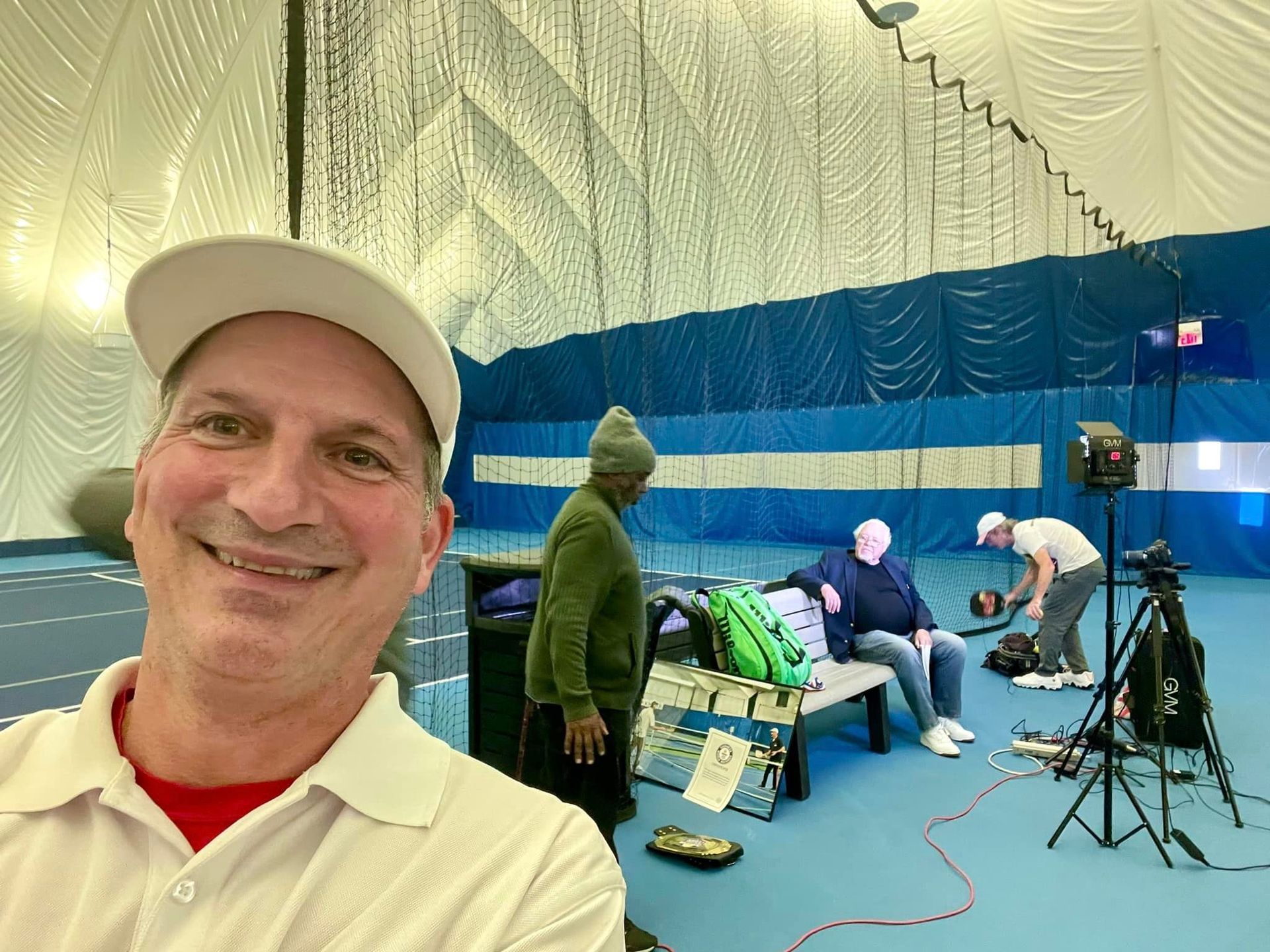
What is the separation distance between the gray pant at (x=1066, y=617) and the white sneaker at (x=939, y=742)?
5.85ft

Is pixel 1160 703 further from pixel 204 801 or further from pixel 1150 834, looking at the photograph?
pixel 204 801

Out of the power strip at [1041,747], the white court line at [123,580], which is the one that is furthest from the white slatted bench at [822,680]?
the white court line at [123,580]

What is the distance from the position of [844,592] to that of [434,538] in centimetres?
426

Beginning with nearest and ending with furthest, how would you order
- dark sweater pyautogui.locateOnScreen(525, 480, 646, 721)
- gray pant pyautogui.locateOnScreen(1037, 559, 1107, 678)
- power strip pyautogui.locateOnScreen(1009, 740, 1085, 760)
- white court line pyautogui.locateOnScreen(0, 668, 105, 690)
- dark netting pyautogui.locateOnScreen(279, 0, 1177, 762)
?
dark sweater pyautogui.locateOnScreen(525, 480, 646, 721) < power strip pyautogui.locateOnScreen(1009, 740, 1085, 760) < gray pant pyautogui.locateOnScreen(1037, 559, 1107, 678) < white court line pyautogui.locateOnScreen(0, 668, 105, 690) < dark netting pyautogui.locateOnScreen(279, 0, 1177, 762)

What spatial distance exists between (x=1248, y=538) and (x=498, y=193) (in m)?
12.4

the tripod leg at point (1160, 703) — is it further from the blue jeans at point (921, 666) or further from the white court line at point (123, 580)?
the white court line at point (123, 580)

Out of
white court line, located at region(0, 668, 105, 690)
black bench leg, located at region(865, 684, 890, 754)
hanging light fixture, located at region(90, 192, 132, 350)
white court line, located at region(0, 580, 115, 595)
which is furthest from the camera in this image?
hanging light fixture, located at region(90, 192, 132, 350)

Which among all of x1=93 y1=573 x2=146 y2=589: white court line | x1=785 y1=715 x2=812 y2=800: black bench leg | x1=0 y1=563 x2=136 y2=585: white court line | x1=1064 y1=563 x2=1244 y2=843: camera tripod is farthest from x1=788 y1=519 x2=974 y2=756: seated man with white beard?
x1=0 y1=563 x2=136 y2=585: white court line

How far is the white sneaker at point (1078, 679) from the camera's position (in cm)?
Answer: 579

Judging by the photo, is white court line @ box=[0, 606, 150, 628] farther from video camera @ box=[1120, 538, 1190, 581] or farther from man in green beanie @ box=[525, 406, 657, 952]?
video camera @ box=[1120, 538, 1190, 581]

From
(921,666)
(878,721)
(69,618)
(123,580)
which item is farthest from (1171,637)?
(123,580)

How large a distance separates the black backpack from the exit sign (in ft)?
25.0

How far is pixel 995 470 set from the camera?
39.5ft

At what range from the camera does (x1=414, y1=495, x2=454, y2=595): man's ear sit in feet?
3.59
